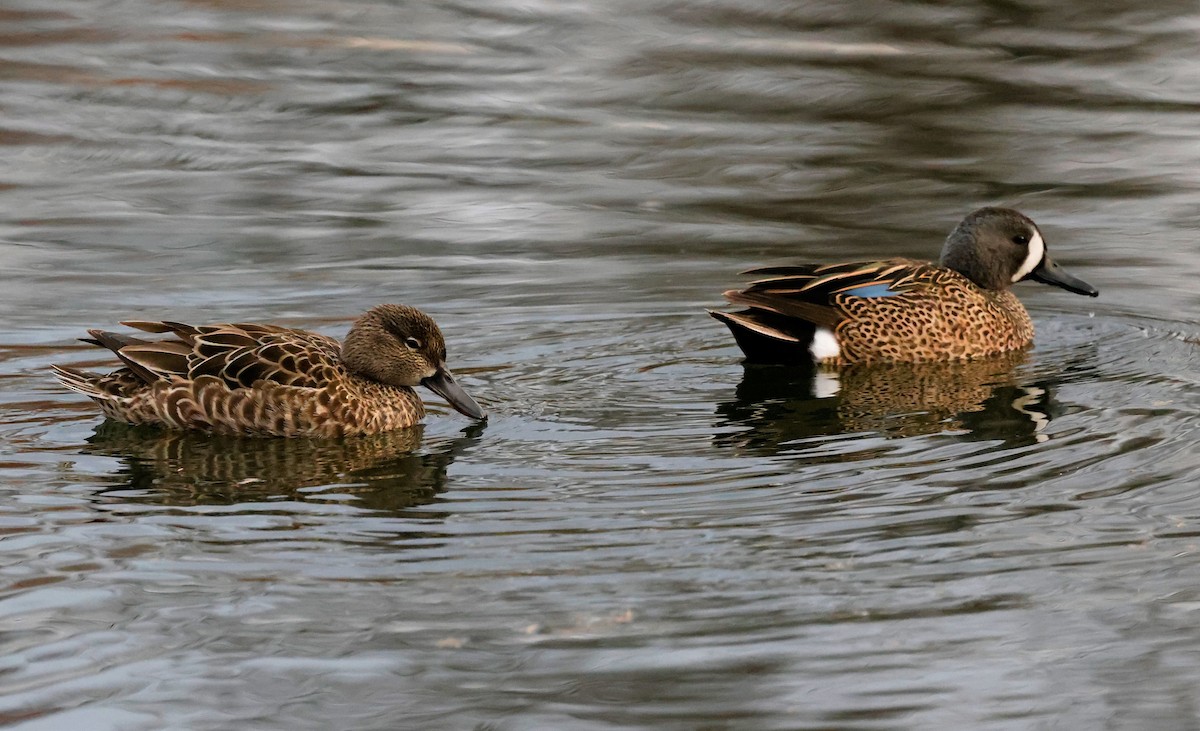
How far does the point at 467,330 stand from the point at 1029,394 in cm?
305

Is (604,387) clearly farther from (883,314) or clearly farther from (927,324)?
(927,324)

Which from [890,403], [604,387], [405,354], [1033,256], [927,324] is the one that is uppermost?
[1033,256]

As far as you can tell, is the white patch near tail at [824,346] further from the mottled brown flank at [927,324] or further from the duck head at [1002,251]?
the duck head at [1002,251]

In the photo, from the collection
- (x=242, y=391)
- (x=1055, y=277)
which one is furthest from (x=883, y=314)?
(x=242, y=391)

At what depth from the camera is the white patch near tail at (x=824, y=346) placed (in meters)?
9.56

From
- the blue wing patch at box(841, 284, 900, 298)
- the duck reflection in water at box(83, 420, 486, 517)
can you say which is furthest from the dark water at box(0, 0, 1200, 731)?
the blue wing patch at box(841, 284, 900, 298)

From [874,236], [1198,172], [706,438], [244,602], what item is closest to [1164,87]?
[1198,172]

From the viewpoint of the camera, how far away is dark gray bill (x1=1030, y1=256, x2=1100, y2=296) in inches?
404

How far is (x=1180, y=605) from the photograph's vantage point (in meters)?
5.70

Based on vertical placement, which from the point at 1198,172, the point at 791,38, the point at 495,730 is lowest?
the point at 495,730

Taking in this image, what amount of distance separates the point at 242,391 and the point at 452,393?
936 mm

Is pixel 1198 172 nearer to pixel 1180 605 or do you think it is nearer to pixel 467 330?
pixel 467 330

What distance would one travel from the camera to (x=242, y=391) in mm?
8031

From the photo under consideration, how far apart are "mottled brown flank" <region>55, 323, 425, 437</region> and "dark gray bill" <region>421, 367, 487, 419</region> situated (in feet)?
0.59
